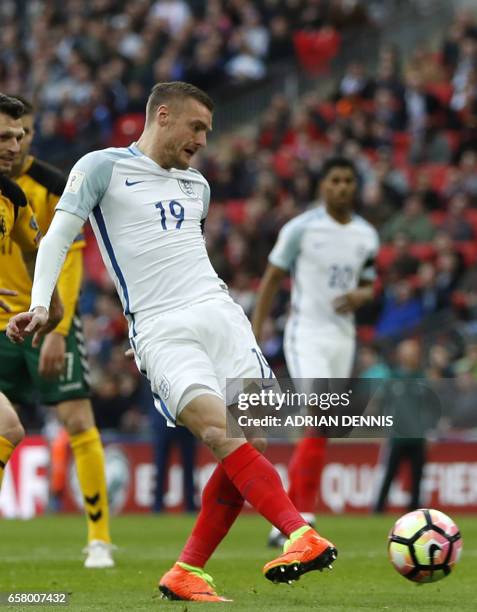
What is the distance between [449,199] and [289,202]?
2.55 metres

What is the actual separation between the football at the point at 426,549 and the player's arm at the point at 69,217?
2.01 m

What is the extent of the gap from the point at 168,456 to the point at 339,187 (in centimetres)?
610

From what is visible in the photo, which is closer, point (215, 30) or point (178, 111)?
point (178, 111)

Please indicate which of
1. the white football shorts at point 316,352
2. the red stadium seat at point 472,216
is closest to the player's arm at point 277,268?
the white football shorts at point 316,352

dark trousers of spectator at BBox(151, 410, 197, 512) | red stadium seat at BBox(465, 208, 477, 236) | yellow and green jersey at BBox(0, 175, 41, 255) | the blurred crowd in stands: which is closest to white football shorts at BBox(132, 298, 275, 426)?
yellow and green jersey at BBox(0, 175, 41, 255)

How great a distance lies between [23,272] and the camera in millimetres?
8758

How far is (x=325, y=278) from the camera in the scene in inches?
448

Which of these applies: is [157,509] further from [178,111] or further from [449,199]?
[178,111]

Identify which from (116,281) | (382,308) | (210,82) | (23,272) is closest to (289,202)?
(382,308)

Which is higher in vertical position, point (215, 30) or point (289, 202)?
point (215, 30)

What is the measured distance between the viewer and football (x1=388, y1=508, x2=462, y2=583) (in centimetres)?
696

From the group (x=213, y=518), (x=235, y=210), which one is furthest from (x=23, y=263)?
(x=235, y=210)

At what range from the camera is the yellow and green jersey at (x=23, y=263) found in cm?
870

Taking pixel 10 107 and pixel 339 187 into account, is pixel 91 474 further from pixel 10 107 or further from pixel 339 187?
pixel 339 187
